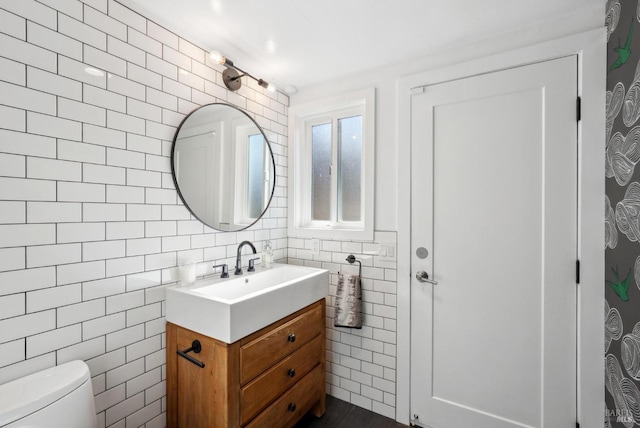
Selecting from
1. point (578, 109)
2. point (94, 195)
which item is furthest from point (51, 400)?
point (578, 109)

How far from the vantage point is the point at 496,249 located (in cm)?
162

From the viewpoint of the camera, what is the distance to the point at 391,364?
192cm

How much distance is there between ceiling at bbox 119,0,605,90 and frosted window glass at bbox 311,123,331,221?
0.55 meters

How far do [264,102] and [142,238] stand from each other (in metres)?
1.31

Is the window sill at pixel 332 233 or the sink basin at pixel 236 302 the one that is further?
the window sill at pixel 332 233

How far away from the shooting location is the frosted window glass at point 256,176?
203 centimetres

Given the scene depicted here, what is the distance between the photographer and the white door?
1.47m

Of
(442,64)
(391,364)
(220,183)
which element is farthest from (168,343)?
(442,64)

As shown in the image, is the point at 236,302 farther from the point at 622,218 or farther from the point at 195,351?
the point at 622,218

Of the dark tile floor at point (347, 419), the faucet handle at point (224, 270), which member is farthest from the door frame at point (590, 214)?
the faucet handle at point (224, 270)

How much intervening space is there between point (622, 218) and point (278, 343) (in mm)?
1704

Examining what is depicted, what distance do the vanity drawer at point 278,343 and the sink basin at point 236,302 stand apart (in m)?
0.07

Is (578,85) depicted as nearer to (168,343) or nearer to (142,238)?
(142,238)

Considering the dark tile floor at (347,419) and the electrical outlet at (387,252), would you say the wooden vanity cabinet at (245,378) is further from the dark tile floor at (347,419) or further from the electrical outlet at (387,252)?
the electrical outlet at (387,252)
